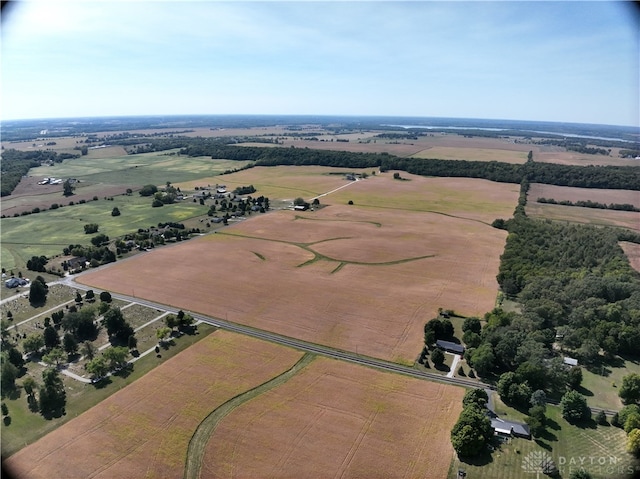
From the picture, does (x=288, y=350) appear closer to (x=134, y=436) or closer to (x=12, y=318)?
(x=134, y=436)

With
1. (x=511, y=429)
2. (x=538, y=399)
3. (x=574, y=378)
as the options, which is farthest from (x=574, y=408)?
(x=511, y=429)

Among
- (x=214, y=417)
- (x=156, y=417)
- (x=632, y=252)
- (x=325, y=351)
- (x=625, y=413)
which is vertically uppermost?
(x=632, y=252)

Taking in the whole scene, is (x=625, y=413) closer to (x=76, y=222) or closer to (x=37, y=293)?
(x=37, y=293)

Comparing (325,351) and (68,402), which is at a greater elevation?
(325,351)

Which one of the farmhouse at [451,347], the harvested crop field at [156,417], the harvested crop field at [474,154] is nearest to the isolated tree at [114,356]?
the harvested crop field at [156,417]

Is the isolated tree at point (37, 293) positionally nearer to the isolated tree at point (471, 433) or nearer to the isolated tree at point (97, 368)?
the isolated tree at point (97, 368)

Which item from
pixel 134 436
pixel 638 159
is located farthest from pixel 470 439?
pixel 638 159

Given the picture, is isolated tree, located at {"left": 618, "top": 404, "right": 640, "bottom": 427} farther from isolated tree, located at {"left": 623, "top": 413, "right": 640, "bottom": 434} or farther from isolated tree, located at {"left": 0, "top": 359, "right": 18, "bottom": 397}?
isolated tree, located at {"left": 0, "top": 359, "right": 18, "bottom": 397}
